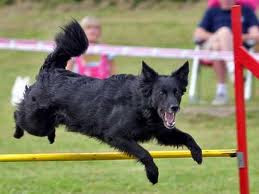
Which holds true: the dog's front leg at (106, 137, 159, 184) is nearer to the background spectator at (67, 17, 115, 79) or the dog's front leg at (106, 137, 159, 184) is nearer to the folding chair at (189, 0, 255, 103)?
the background spectator at (67, 17, 115, 79)

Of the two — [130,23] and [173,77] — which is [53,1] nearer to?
[130,23]

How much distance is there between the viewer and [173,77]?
208 inches

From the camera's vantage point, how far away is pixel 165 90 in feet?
16.9

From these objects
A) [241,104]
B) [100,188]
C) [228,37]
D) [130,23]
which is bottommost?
[100,188]

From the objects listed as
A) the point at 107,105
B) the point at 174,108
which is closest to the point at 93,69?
the point at 107,105

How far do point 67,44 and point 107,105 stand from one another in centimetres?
87

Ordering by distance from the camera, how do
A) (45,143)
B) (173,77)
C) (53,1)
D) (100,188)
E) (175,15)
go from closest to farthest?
(173,77) → (100,188) → (45,143) → (175,15) → (53,1)

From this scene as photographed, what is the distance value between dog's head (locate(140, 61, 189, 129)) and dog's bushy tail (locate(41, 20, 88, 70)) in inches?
41.0

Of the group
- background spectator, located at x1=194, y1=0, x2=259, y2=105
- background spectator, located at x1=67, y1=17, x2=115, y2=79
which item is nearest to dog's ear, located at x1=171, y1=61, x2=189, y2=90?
background spectator, located at x1=67, y1=17, x2=115, y2=79

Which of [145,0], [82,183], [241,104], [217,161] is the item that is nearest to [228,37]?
[217,161]

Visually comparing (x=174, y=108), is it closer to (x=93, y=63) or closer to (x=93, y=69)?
(x=93, y=69)

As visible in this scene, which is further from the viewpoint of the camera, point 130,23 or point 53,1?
point 53,1

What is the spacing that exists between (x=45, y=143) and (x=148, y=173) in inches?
144

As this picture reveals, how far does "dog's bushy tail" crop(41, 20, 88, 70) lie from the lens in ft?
20.4
